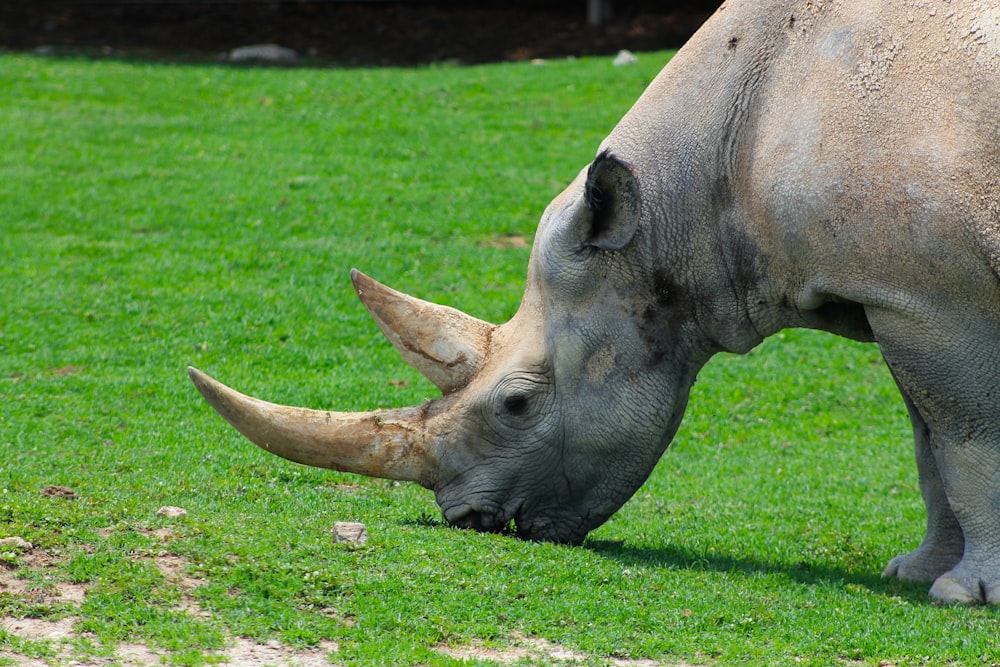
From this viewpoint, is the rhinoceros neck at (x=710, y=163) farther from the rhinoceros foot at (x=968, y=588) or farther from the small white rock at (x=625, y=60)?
the small white rock at (x=625, y=60)

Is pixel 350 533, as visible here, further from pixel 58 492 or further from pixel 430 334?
pixel 58 492

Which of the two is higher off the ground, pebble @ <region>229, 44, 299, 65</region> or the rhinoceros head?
pebble @ <region>229, 44, 299, 65</region>

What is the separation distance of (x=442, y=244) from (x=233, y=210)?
6.97 feet

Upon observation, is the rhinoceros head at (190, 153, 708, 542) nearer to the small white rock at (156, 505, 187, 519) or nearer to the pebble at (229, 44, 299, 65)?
the small white rock at (156, 505, 187, 519)

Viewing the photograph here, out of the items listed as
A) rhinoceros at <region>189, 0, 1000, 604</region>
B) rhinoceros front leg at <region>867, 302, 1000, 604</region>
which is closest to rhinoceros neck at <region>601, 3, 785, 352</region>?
rhinoceros at <region>189, 0, 1000, 604</region>

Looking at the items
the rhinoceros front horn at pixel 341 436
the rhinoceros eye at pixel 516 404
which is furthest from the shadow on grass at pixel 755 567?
the rhinoceros front horn at pixel 341 436

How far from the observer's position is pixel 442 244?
1341 cm

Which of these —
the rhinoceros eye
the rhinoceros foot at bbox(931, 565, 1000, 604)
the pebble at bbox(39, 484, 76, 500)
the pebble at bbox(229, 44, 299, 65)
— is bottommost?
the rhinoceros foot at bbox(931, 565, 1000, 604)

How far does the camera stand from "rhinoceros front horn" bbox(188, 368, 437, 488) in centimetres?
638

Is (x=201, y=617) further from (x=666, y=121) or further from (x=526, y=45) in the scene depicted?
(x=526, y=45)

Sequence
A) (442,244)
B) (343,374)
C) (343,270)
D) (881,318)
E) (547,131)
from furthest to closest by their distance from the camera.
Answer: (547,131) < (442,244) < (343,270) < (343,374) < (881,318)

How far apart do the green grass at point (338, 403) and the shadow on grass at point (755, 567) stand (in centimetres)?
4

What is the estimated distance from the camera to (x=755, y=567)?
22.4 feet


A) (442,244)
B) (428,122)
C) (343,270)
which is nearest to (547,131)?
(428,122)
